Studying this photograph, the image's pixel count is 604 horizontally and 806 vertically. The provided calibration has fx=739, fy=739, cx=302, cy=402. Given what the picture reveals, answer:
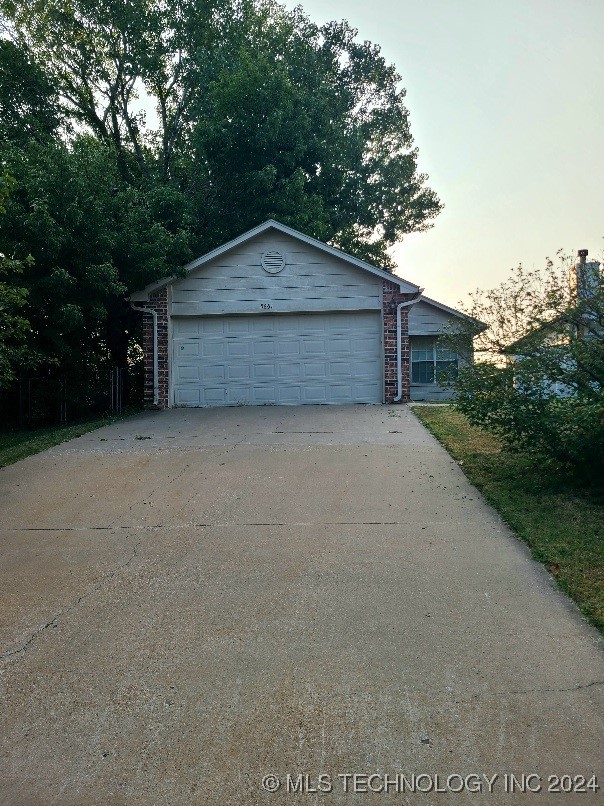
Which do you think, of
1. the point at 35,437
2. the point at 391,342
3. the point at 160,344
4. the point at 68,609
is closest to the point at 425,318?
the point at 391,342

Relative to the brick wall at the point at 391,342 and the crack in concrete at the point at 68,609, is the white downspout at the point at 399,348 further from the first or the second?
the crack in concrete at the point at 68,609

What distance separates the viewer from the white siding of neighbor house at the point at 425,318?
24.6 metres

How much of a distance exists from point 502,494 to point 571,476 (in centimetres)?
102

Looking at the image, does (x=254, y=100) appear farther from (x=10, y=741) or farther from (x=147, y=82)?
(x=10, y=741)

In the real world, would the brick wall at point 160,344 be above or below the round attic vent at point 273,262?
below

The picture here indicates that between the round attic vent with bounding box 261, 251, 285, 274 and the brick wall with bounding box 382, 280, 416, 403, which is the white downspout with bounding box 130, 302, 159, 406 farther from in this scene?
the brick wall with bounding box 382, 280, 416, 403

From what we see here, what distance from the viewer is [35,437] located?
1396 centimetres

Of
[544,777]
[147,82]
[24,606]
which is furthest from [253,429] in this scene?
A: [147,82]

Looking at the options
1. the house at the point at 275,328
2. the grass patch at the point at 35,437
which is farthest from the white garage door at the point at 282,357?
the grass patch at the point at 35,437

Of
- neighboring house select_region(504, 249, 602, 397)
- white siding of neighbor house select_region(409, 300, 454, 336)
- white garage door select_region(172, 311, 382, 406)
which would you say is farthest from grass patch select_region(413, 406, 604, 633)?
white siding of neighbor house select_region(409, 300, 454, 336)

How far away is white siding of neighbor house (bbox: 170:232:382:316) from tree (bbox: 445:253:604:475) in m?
9.49

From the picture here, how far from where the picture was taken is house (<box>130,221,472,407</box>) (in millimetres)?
18016

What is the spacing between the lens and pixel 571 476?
846cm

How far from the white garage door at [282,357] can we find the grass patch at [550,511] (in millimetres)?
6722
